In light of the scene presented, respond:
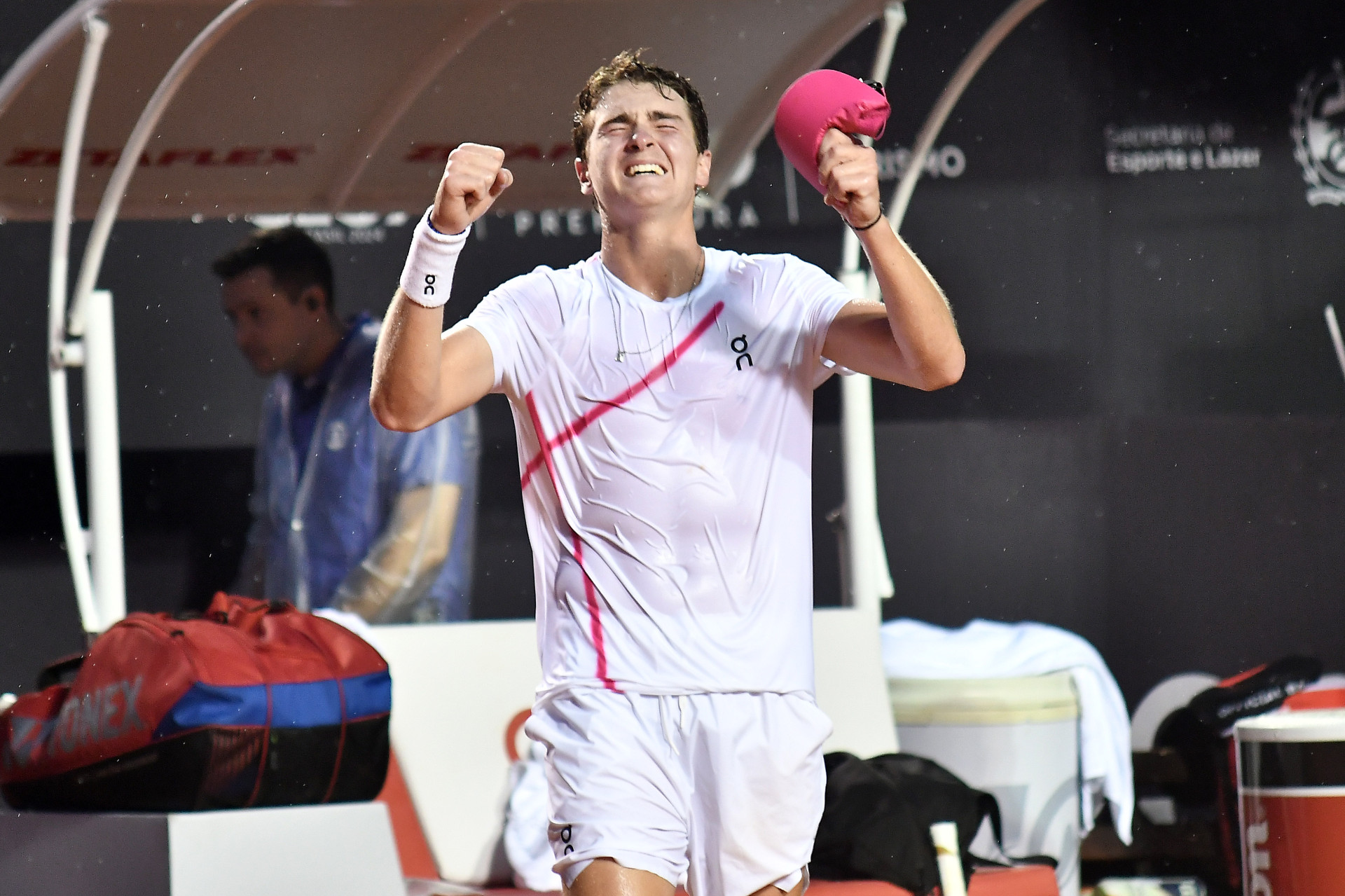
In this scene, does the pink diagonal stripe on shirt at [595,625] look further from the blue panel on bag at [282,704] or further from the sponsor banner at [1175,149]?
the sponsor banner at [1175,149]

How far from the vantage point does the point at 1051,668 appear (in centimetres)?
416

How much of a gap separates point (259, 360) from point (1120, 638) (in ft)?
10.0

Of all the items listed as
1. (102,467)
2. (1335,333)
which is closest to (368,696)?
(102,467)

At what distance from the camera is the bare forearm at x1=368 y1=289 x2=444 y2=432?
1.86 m

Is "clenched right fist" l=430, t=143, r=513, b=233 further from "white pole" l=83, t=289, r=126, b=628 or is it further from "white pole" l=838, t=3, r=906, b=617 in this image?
"white pole" l=838, t=3, r=906, b=617

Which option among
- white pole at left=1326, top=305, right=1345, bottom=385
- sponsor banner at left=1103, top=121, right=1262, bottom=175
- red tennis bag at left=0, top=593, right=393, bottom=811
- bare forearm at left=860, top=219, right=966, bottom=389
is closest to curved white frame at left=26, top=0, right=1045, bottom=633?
red tennis bag at left=0, top=593, right=393, bottom=811

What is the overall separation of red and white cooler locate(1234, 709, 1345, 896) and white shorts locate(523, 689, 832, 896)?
162 centimetres

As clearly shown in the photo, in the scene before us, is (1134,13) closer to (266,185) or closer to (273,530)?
(266,185)

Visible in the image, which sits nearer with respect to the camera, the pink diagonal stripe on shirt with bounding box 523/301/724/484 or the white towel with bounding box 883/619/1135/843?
the pink diagonal stripe on shirt with bounding box 523/301/724/484

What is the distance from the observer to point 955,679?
4.09 m

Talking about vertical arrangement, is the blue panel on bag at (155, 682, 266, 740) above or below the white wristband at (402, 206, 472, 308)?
below

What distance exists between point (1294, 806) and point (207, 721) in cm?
214

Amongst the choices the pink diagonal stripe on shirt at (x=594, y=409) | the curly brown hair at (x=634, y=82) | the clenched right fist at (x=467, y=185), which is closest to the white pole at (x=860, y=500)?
the curly brown hair at (x=634, y=82)

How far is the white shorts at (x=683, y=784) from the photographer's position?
6.43 feet
